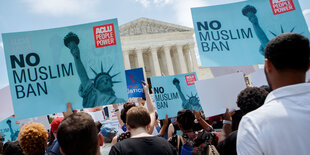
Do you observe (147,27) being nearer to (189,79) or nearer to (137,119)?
(189,79)

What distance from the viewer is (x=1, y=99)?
16.1 ft

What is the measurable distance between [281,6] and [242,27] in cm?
103

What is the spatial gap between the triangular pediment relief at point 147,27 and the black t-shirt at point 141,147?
37817 mm

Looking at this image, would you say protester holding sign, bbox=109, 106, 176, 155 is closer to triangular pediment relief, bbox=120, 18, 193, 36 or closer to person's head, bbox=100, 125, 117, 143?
person's head, bbox=100, 125, 117, 143

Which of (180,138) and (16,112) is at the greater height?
(16,112)

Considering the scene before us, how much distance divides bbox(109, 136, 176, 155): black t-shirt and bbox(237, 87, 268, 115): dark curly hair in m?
0.98

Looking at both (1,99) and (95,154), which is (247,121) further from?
(1,99)

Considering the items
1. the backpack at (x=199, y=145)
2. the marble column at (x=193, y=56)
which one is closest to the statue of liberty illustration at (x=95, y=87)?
the backpack at (x=199, y=145)

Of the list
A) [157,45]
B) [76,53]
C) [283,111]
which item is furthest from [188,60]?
[283,111]

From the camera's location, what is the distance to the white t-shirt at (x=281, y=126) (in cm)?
112

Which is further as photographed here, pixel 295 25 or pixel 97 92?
pixel 295 25

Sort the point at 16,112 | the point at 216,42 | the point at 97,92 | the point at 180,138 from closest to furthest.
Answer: the point at 180,138 → the point at 16,112 → the point at 97,92 → the point at 216,42

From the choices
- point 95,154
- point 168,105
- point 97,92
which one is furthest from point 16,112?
point 168,105

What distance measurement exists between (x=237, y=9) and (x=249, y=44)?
826 mm
